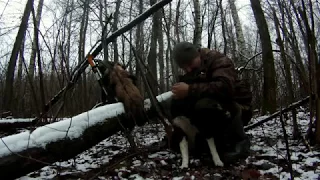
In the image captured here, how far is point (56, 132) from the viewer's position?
2.04 meters

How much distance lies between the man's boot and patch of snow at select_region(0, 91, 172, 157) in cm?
94

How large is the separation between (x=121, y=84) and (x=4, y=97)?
3.17 meters

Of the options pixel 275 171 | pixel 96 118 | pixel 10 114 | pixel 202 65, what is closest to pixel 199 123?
pixel 202 65

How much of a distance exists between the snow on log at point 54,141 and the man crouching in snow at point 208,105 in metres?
0.53

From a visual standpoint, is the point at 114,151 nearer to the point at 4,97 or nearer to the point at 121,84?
the point at 121,84

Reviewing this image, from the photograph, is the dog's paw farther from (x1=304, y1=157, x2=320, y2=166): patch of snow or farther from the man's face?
the man's face

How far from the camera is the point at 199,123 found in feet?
A: 7.50

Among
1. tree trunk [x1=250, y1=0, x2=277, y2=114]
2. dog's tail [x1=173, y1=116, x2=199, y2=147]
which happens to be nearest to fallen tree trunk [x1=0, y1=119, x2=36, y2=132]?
dog's tail [x1=173, y1=116, x2=199, y2=147]

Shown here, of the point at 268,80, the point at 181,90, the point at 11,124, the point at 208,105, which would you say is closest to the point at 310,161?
the point at 208,105

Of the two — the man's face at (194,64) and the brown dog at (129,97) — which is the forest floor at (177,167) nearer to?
the brown dog at (129,97)

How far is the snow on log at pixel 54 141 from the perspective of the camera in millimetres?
1785

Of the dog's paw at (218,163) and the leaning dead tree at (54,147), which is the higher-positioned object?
the leaning dead tree at (54,147)

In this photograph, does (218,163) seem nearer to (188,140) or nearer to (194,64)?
(188,140)

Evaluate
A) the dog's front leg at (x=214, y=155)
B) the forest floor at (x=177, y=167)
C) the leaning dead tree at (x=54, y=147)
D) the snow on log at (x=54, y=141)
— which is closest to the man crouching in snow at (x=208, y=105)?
the dog's front leg at (x=214, y=155)
